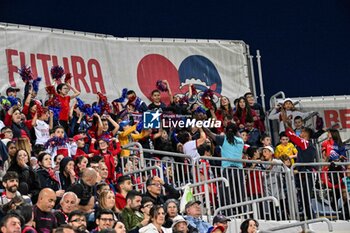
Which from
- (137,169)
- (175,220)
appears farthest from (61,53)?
(175,220)

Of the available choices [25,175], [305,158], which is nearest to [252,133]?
[305,158]

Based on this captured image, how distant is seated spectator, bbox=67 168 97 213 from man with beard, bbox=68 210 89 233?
1306 mm

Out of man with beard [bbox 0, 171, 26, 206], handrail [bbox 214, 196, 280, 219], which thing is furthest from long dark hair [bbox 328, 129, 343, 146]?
man with beard [bbox 0, 171, 26, 206]

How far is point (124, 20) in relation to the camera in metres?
27.4

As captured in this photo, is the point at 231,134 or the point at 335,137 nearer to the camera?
the point at 231,134

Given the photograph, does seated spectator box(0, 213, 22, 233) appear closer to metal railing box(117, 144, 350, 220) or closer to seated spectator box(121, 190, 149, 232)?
A: seated spectator box(121, 190, 149, 232)

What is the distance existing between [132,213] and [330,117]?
1045 centimetres

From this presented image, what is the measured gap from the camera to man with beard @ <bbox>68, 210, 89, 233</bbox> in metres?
14.5

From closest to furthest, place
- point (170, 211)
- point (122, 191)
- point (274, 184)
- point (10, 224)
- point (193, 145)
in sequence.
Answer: point (10, 224)
point (170, 211)
point (122, 191)
point (274, 184)
point (193, 145)

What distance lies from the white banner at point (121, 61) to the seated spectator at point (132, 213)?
21.7 feet

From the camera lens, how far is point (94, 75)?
24.8m

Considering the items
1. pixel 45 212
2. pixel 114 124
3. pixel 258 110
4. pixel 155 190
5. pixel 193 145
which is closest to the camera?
pixel 45 212

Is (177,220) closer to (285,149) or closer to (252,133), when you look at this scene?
(285,149)

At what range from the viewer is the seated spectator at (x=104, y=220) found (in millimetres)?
14938
